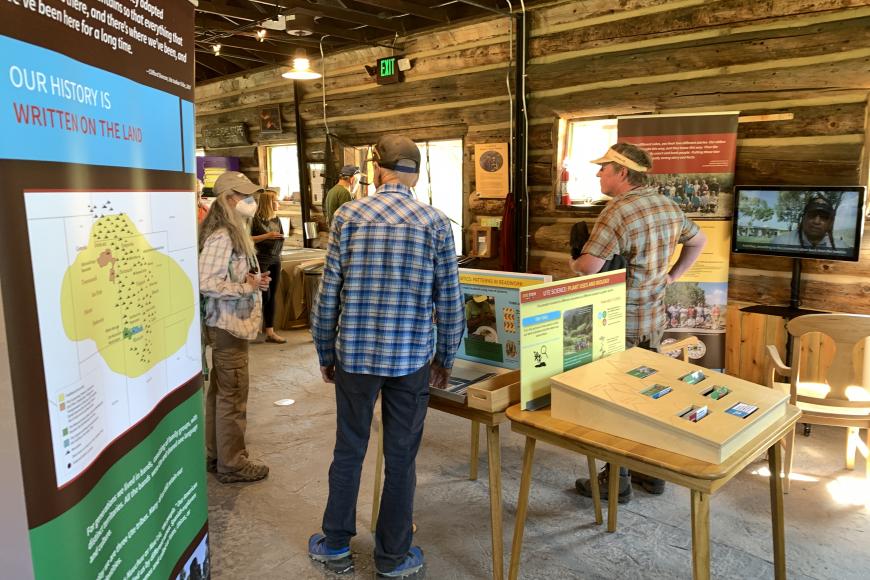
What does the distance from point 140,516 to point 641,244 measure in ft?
7.66

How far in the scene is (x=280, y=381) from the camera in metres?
4.97

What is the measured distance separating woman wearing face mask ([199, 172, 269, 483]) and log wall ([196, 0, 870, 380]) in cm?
332

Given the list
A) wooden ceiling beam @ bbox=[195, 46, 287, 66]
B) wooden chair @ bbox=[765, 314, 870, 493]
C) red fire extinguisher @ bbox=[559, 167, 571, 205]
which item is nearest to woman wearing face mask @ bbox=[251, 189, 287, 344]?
red fire extinguisher @ bbox=[559, 167, 571, 205]

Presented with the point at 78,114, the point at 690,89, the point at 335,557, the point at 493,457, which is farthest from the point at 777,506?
the point at 690,89

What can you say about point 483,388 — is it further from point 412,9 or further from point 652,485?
point 412,9

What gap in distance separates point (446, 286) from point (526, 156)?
4.05 metres

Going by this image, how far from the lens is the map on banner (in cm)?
99

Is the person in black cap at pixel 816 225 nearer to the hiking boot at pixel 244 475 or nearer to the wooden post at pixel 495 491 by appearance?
the wooden post at pixel 495 491

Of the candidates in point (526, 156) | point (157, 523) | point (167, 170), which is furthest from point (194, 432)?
point (526, 156)

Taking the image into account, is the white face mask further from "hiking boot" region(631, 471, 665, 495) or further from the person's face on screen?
the person's face on screen

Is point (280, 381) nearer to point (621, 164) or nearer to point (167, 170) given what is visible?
point (621, 164)

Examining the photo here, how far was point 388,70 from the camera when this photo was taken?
7.00m

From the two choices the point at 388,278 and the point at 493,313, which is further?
the point at 493,313

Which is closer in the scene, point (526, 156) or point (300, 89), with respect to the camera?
point (526, 156)
